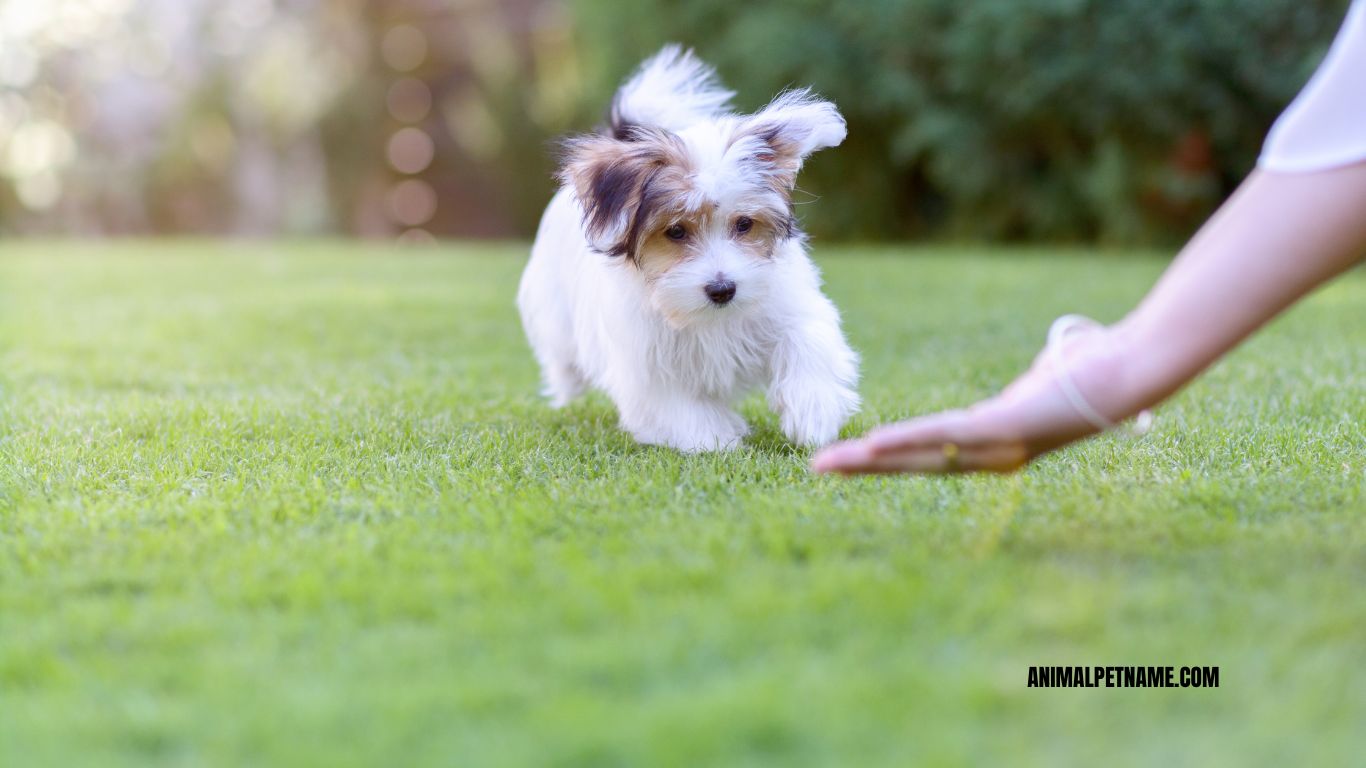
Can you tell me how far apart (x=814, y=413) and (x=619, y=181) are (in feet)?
2.91

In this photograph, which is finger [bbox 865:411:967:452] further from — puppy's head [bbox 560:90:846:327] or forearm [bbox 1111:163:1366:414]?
puppy's head [bbox 560:90:846:327]

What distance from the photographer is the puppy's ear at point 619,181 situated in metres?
3.79

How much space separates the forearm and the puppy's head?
149 centimetres

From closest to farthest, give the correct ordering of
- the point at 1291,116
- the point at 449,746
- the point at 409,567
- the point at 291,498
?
the point at 449,746 < the point at 1291,116 < the point at 409,567 < the point at 291,498

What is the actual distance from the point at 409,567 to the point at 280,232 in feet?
70.1

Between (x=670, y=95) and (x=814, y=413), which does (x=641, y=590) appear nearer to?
(x=814, y=413)

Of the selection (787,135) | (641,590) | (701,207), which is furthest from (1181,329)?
(787,135)

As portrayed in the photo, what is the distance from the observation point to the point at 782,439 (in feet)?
13.2

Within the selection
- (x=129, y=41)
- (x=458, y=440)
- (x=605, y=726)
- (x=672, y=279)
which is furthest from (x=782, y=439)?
(x=129, y=41)

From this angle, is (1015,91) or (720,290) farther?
(1015,91)

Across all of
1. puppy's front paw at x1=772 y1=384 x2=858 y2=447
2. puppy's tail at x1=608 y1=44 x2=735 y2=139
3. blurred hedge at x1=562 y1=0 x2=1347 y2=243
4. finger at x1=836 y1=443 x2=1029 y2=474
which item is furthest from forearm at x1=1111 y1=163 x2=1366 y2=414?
blurred hedge at x1=562 y1=0 x2=1347 y2=243

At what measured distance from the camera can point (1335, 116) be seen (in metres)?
2.29

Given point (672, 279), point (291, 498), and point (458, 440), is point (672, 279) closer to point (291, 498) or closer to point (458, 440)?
point (458, 440)

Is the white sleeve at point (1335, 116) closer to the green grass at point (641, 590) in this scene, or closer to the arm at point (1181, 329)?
the arm at point (1181, 329)
